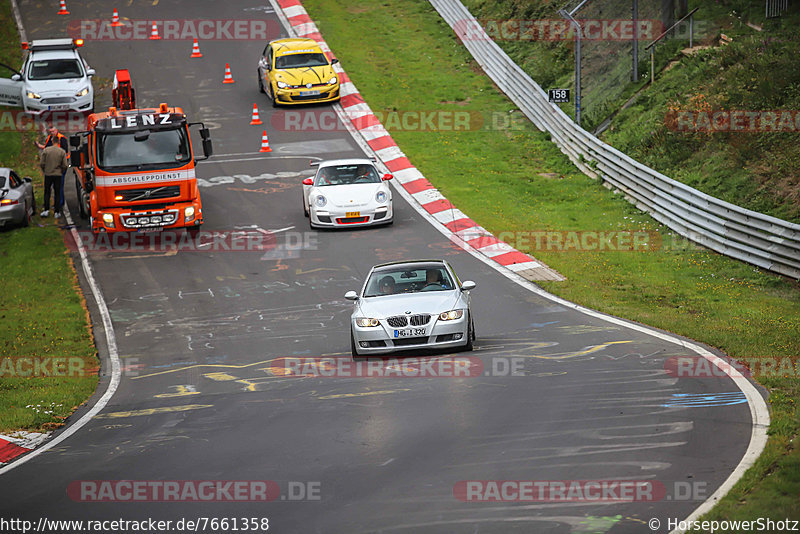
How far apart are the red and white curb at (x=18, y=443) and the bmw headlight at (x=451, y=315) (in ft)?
17.8

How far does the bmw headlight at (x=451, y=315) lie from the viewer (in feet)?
45.8

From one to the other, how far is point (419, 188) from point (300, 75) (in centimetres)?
766

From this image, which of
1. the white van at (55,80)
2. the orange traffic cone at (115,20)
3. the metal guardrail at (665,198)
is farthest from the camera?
the orange traffic cone at (115,20)

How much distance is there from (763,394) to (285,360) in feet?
22.7

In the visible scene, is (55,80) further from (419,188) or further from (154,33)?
(419,188)

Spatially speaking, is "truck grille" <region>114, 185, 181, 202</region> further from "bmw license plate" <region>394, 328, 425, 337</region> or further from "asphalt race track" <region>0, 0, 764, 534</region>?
"bmw license plate" <region>394, 328, 425, 337</region>

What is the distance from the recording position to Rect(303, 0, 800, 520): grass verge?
12.0 meters

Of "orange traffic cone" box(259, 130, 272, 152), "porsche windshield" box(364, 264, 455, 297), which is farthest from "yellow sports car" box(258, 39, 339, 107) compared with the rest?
"porsche windshield" box(364, 264, 455, 297)

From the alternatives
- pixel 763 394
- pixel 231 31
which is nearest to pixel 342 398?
pixel 763 394

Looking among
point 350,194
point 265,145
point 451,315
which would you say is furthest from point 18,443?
point 265,145

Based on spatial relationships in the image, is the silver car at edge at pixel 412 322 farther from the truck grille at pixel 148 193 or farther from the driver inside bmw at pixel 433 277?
the truck grille at pixel 148 193

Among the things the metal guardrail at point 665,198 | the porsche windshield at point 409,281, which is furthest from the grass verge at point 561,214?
the porsche windshield at point 409,281

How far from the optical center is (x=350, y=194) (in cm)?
2327

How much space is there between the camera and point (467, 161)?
28.9 meters
